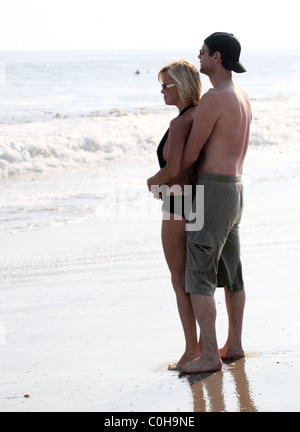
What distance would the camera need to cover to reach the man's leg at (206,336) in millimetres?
4137

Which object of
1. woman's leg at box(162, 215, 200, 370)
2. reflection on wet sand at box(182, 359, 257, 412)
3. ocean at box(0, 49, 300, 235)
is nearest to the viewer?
reflection on wet sand at box(182, 359, 257, 412)

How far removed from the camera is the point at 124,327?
16.2 feet

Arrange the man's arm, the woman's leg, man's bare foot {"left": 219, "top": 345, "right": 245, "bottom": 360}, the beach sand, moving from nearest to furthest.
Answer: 1. the beach sand
2. the man's arm
3. the woman's leg
4. man's bare foot {"left": 219, "top": 345, "right": 245, "bottom": 360}

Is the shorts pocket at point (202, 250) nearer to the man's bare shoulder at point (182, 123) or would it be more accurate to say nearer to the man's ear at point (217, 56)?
the man's bare shoulder at point (182, 123)

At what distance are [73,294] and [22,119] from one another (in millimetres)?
19431

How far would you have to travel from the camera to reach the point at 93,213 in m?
9.14

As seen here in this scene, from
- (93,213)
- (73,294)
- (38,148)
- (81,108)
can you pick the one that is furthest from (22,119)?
Result: (73,294)

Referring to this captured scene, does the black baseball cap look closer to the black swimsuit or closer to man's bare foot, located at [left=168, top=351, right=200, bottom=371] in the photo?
the black swimsuit

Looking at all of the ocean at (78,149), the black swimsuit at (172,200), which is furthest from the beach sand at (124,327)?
the ocean at (78,149)

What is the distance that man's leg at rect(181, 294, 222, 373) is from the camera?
4.14 m

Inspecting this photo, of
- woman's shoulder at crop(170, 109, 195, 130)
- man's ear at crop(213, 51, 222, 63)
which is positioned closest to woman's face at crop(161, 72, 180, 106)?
woman's shoulder at crop(170, 109, 195, 130)

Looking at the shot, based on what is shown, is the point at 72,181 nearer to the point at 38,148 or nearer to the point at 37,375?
the point at 38,148

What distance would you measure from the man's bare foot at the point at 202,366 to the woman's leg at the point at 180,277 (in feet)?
0.30

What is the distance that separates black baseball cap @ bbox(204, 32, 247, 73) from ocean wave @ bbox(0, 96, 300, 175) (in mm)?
10017
